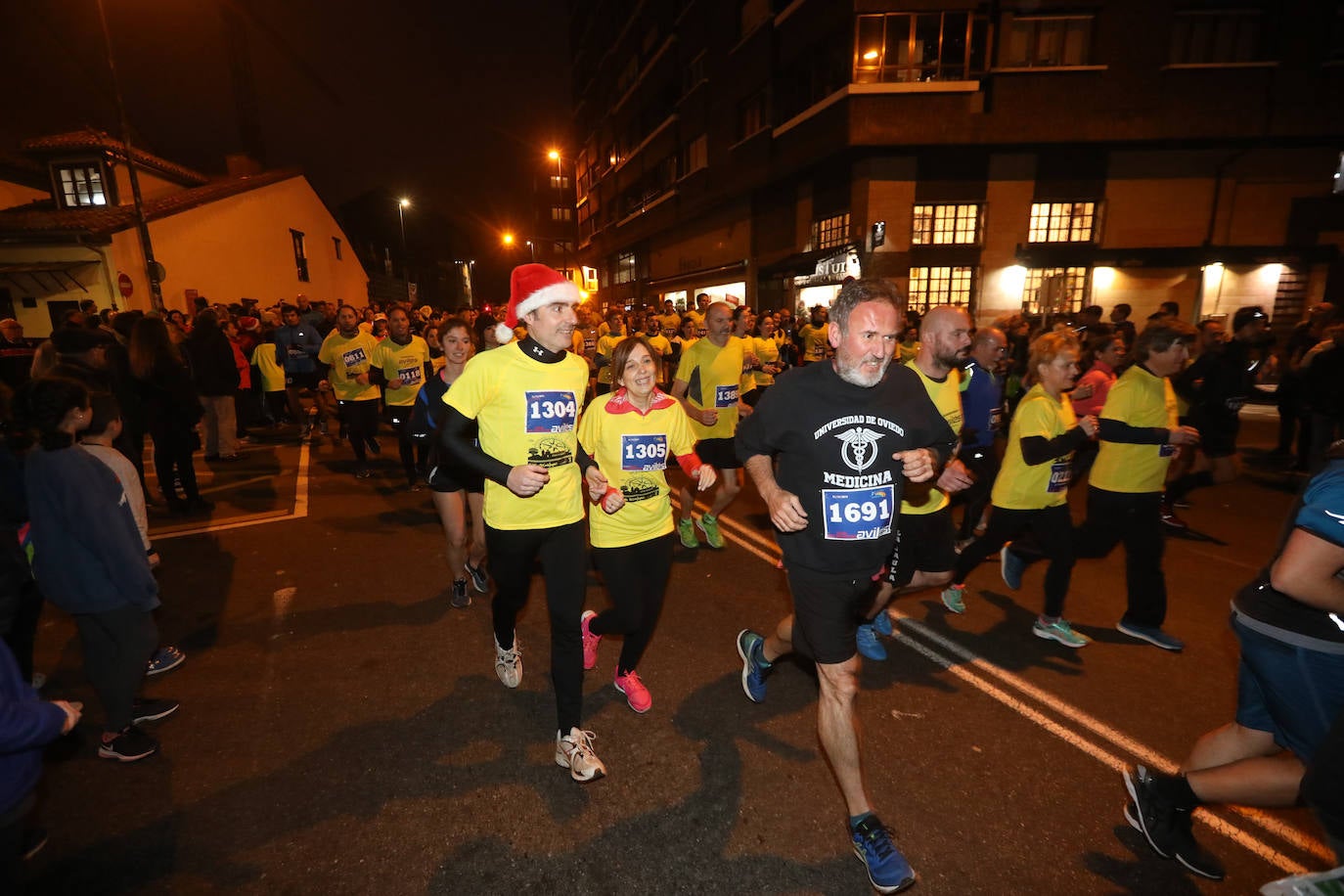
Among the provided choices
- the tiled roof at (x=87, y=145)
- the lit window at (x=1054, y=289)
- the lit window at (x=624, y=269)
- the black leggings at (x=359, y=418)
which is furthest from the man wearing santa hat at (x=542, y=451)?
the lit window at (x=624, y=269)

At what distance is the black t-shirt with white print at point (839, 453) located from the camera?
272cm

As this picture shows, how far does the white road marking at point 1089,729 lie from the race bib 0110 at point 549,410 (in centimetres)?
305

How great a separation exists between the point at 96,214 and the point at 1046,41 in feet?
104

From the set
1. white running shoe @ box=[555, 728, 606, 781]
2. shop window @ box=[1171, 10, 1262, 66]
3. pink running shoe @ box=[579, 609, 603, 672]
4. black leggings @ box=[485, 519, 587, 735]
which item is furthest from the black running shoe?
shop window @ box=[1171, 10, 1262, 66]

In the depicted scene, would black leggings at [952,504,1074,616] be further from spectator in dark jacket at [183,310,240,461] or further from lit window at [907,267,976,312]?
lit window at [907,267,976,312]

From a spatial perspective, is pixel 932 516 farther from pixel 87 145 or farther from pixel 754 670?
pixel 87 145

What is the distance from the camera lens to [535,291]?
3.22 m

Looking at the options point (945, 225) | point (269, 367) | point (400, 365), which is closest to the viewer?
point (400, 365)

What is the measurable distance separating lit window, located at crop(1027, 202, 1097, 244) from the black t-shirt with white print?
21953 millimetres

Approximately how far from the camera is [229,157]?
31375 millimetres

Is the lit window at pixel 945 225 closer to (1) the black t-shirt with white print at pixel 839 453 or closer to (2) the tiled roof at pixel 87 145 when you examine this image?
(1) the black t-shirt with white print at pixel 839 453

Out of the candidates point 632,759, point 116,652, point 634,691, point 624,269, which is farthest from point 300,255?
point 632,759

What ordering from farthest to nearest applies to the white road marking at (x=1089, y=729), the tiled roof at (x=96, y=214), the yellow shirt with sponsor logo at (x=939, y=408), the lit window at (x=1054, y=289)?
the lit window at (x=1054, y=289) → the tiled roof at (x=96, y=214) → the yellow shirt with sponsor logo at (x=939, y=408) → the white road marking at (x=1089, y=729)

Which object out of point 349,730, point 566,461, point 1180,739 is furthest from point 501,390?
point 1180,739
